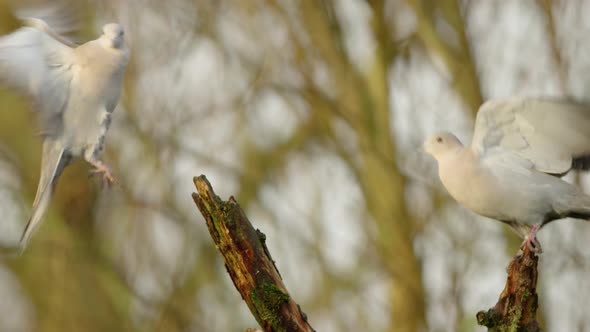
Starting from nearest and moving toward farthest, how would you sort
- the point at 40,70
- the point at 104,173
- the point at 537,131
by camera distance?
the point at 104,173
the point at 40,70
the point at 537,131

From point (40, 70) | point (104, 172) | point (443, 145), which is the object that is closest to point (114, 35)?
point (40, 70)

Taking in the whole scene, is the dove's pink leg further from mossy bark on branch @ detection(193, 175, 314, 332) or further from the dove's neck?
the dove's neck

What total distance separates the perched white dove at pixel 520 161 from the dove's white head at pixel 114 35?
167cm

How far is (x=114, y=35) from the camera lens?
4.81 m

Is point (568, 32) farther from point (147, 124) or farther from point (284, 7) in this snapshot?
point (147, 124)

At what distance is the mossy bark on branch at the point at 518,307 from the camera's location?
482cm

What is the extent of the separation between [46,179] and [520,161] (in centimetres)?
241

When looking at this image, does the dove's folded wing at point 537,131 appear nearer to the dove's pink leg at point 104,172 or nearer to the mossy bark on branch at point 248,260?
the mossy bark on branch at point 248,260

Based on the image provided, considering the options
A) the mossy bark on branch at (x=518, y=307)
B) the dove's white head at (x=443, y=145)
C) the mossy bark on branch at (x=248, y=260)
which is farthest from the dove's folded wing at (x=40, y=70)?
the mossy bark on branch at (x=518, y=307)

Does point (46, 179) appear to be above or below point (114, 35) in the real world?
below

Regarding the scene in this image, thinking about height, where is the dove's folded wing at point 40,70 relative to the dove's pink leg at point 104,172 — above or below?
above

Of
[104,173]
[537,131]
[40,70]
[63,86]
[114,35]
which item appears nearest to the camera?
[104,173]

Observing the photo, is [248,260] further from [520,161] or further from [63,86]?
[520,161]

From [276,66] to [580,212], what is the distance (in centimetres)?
548
